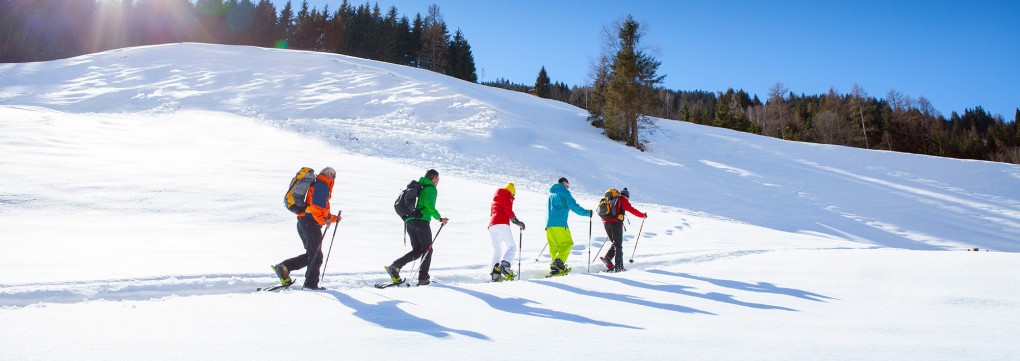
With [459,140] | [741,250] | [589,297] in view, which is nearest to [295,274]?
[589,297]

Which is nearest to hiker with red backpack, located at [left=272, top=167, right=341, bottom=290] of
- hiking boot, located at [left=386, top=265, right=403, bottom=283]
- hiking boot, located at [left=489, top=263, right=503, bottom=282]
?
hiking boot, located at [left=386, top=265, right=403, bottom=283]

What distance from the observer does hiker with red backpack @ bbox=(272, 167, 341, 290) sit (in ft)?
19.5

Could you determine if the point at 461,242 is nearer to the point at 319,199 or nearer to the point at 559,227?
the point at 559,227

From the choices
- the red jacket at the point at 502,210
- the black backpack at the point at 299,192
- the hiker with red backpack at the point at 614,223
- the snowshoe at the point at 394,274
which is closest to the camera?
the black backpack at the point at 299,192

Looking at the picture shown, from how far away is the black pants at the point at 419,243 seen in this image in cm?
658

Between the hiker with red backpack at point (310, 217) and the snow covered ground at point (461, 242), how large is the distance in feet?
2.03

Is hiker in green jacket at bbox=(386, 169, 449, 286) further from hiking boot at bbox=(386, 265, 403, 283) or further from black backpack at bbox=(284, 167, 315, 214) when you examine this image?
black backpack at bbox=(284, 167, 315, 214)

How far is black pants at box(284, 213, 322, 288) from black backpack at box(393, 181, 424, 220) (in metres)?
1.03

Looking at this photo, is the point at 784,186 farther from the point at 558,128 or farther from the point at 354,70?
the point at 354,70

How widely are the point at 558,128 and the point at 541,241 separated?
809 inches

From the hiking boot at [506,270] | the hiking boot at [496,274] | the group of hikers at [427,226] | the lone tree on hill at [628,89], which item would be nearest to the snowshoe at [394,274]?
the group of hikers at [427,226]

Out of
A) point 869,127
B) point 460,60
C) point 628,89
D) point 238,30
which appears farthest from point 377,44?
point 869,127

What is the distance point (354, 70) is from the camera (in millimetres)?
39469

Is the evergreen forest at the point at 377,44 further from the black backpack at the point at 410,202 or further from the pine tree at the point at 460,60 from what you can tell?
the black backpack at the point at 410,202
